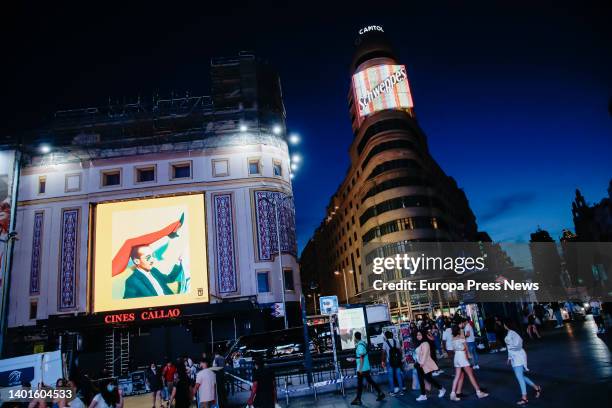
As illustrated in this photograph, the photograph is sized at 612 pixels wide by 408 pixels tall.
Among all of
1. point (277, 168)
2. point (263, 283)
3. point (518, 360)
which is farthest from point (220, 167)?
point (518, 360)

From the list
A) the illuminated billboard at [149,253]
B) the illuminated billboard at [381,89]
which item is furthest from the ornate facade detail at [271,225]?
the illuminated billboard at [381,89]

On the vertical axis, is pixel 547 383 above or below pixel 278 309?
below

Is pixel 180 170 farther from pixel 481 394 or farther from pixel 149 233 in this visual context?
pixel 481 394

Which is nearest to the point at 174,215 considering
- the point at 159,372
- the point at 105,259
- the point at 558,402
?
the point at 105,259

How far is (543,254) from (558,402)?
6559 cm

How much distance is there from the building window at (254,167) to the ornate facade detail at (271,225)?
190 cm

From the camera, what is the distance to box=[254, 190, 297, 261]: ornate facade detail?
33562mm

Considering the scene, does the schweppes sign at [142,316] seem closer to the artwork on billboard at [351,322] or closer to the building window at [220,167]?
the building window at [220,167]

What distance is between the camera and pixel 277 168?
36.7 metres

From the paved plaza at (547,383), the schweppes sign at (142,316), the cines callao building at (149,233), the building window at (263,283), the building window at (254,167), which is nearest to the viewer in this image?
the paved plaza at (547,383)

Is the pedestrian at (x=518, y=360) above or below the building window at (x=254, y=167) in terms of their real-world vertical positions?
below

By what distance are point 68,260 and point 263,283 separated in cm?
1475

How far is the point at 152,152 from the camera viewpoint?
36094 mm

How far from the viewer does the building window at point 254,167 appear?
35656 mm
